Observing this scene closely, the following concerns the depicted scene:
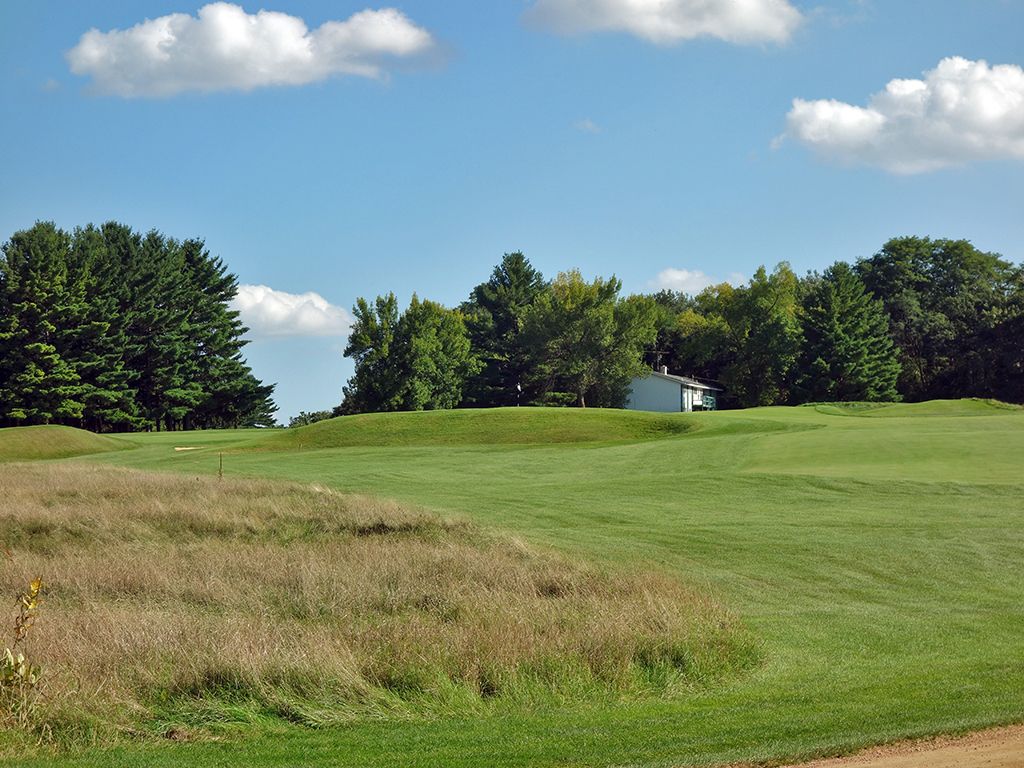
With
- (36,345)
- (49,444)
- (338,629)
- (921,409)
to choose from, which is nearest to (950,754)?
(338,629)

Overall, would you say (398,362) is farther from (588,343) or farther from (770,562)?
(770,562)

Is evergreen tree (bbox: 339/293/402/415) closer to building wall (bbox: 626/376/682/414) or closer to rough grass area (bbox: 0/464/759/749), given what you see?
building wall (bbox: 626/376/682/414)

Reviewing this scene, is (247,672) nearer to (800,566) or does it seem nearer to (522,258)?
(800,566)

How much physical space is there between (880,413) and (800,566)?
148ft

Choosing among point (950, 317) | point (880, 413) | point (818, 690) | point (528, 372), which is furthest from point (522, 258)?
point (818, 690)

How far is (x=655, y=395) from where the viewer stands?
292 ft

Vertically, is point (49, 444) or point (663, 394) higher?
point (663, 394)

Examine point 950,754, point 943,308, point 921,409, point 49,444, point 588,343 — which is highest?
point 943,308

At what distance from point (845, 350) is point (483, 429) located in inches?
1599

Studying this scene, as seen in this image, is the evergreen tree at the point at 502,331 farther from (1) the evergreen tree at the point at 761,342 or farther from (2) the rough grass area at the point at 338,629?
(2) the rough grass area at the point at 338,629

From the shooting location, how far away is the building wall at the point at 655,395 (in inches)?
3455

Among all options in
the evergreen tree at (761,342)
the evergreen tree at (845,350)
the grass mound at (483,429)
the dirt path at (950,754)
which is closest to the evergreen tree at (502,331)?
the evergreen tree at (761,342)

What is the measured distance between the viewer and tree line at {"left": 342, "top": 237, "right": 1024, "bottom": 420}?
273ft

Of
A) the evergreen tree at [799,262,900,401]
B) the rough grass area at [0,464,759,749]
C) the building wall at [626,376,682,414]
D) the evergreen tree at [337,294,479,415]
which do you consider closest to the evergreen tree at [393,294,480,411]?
the evergreen tree at [337,294,479,415]
